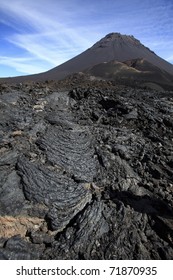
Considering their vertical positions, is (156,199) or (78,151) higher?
(78,151)

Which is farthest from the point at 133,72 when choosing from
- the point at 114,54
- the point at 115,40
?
the point at 115,40

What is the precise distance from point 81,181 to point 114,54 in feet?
132

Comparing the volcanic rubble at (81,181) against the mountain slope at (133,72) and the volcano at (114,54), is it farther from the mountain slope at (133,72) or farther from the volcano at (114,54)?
the volcano at (114,54)

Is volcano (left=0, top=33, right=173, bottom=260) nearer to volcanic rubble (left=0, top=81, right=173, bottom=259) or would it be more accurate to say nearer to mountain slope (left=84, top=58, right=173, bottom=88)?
volcanic rubble (left=0, top=81, right=173, bottom=259)

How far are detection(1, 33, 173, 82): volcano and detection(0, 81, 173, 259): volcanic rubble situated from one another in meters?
30.9

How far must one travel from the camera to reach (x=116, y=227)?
19.2 ft

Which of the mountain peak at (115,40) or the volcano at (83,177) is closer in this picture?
the volcano at (83,177)

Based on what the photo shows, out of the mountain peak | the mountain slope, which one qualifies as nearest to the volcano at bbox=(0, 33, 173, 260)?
the mountain slope

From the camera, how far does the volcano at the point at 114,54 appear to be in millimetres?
42562

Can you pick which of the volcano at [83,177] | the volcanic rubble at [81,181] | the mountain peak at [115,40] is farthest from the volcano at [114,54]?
the volcanic rubble at [81,181]

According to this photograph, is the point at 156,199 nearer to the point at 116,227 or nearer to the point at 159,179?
the point at 159,179

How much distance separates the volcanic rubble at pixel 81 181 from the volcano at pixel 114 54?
30948 mm

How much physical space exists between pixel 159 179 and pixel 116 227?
203 centimetres

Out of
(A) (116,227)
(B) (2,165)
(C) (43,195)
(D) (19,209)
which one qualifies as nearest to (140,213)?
(A) (116,227)
